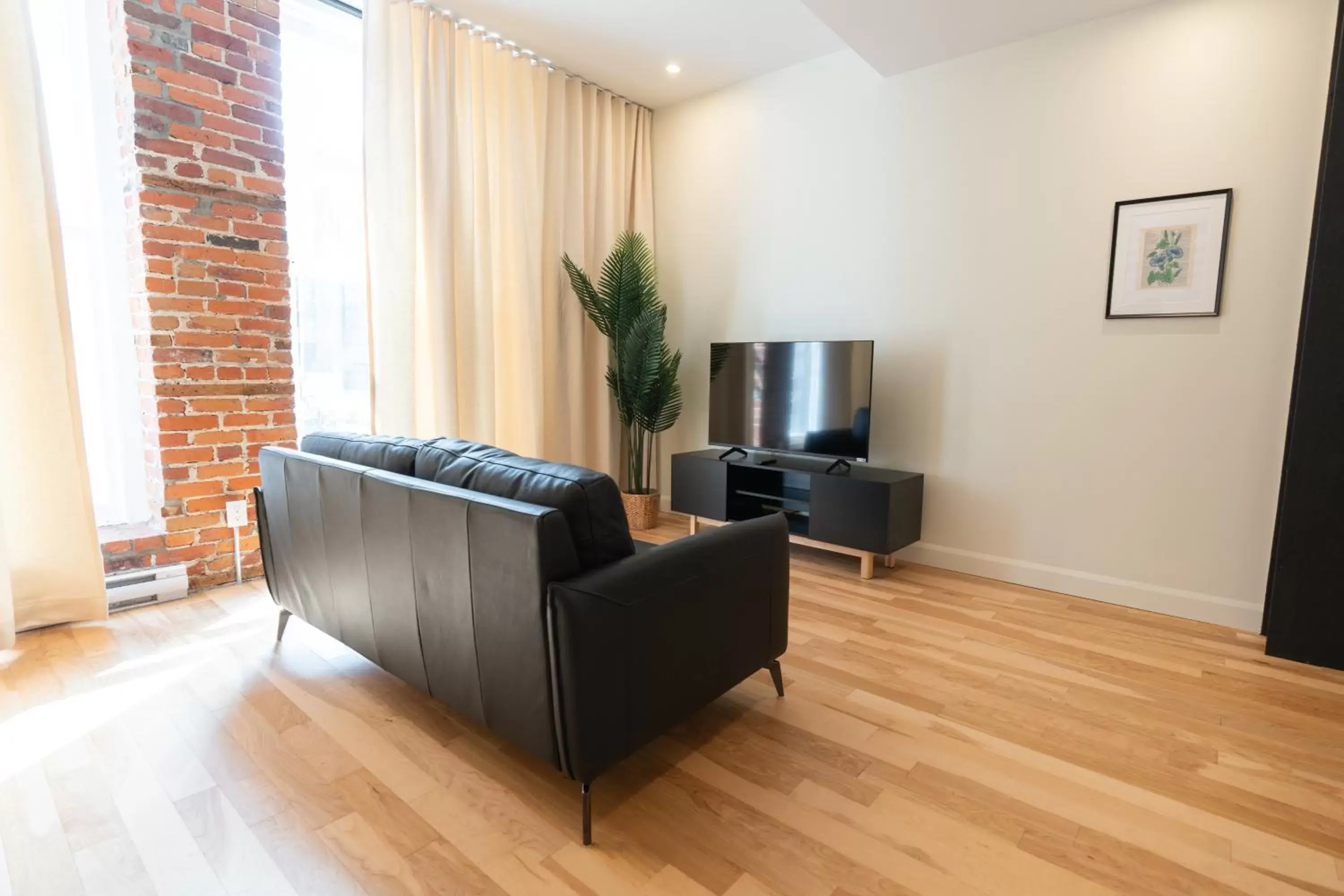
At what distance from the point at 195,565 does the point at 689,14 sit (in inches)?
141

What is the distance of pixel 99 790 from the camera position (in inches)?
A: 65.0

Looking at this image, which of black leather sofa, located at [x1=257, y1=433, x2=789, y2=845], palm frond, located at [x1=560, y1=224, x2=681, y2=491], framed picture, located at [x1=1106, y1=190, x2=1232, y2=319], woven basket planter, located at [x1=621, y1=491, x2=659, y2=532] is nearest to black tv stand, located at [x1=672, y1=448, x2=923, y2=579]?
woven basket planter, located at [x1=621, y1=491, x2=659, y2=532]

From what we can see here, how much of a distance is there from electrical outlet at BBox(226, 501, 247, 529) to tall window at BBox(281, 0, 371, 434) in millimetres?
507

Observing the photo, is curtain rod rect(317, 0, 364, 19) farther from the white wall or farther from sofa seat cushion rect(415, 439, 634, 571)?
sofa seat cushion rect(415, 439, 634, 571)

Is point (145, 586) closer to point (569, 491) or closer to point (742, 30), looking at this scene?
point (569, 491)

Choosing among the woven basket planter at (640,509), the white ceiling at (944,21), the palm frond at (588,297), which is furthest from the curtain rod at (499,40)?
the woven basket planter at (640,509)

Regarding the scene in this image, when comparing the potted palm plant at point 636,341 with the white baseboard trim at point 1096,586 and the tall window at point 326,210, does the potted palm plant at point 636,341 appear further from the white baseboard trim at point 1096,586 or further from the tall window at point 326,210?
the white baseboard trim at point 1096,586

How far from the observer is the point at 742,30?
3473mm

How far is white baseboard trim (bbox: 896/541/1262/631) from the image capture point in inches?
110

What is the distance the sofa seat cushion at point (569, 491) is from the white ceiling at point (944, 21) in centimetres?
236

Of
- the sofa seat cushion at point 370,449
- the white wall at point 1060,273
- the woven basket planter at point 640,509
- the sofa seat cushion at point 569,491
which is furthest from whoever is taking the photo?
the woven basket planter at point 640,509

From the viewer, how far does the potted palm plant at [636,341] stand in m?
4.15

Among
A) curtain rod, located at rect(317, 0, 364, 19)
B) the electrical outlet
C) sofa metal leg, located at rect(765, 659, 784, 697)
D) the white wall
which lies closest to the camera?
sofa metal leg, located at rect(765, 659, 784, 697)

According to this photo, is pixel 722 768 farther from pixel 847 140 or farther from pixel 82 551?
pixel 847 140
